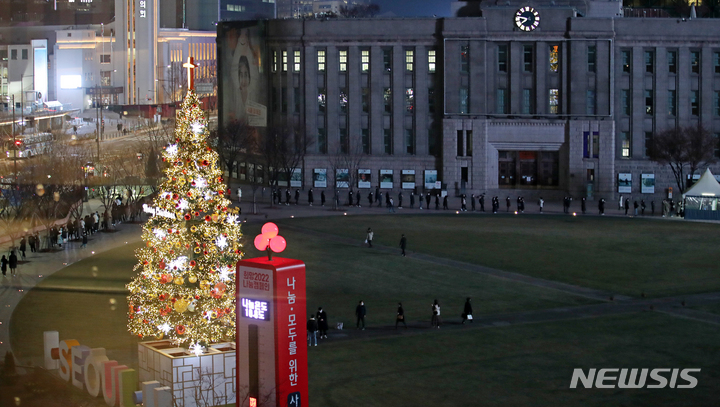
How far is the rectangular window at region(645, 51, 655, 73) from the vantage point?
262 feet

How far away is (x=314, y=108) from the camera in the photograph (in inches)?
3263

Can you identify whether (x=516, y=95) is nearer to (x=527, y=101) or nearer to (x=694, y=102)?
(x=527, y=101)

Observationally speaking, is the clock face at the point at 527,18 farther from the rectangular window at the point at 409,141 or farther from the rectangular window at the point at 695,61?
the rectangular window at the point at 695,61

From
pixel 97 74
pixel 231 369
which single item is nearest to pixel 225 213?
pixel 231 369

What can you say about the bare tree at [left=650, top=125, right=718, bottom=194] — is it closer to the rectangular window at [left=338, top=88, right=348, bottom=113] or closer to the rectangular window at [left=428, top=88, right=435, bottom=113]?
the rectangular window at [left=428, top=88, right=435, bottom=113]

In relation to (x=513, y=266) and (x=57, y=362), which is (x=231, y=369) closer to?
(x=57, y=362)

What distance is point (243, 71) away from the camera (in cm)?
8781

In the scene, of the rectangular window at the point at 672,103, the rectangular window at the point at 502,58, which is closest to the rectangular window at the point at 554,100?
the rectangular window at the point at 502,58

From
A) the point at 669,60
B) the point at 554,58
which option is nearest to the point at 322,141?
the point at 554,58

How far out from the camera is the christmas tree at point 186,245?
72.3 feet

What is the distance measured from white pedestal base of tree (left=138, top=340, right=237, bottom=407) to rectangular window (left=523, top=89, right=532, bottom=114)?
2419 inches

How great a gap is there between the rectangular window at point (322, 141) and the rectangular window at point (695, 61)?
107 ft

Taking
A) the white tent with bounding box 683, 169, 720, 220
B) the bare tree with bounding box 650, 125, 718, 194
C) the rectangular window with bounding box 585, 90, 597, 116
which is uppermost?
the rectangular window with bounding box 585, 90, 597, 116

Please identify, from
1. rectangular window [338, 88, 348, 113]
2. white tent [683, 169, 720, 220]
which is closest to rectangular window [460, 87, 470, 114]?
rectangular window [338, 88, 348, 113]
